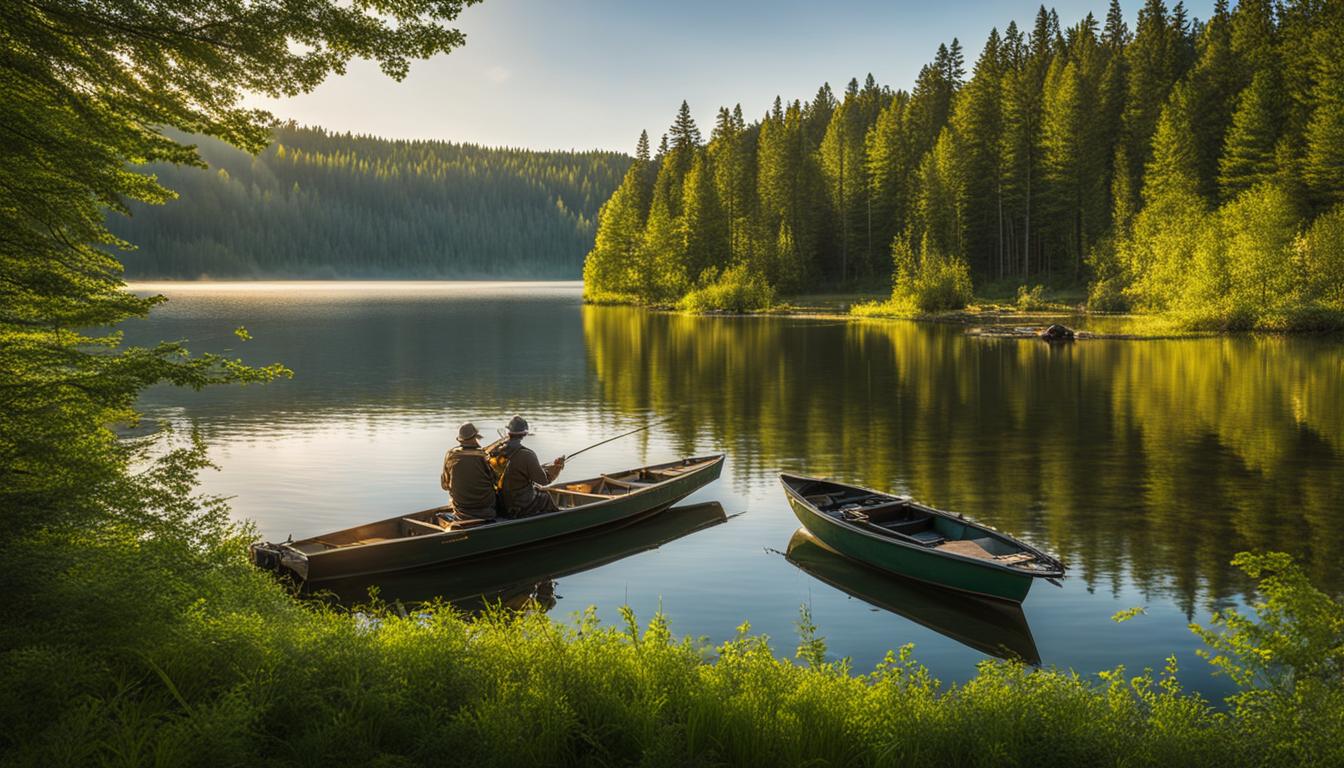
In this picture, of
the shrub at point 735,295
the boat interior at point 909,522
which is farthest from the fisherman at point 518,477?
the shrub at point 735,295

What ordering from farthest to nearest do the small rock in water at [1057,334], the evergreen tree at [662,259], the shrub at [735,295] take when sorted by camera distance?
the evergreen tree at [662,259], the shrub at [735,295], the small rock in water at [1057,334]

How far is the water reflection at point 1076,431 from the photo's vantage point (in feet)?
59.1

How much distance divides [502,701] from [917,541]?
31.4 feet

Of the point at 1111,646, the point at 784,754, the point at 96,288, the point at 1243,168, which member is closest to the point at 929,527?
the point at 1111,646

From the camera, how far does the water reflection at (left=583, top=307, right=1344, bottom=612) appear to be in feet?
59.1

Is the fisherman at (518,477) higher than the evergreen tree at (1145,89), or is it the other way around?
the evergreen tree at (1145,89)

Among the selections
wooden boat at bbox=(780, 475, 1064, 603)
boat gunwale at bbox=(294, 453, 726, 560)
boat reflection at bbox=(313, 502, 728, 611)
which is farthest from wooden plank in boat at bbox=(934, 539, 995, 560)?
boat gunwale at bbox=(294, 453, 726, 560)

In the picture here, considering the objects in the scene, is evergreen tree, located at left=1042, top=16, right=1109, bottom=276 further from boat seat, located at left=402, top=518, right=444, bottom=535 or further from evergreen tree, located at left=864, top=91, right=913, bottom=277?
boat seat, located at left=402, top=518, right=444, bottom=535

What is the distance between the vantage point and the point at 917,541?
15.6 m

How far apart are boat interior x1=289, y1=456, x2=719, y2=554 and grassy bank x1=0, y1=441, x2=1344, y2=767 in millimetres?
6893

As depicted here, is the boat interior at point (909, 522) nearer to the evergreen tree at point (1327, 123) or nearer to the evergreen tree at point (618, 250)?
the evergreen tree at point (1327, 123)

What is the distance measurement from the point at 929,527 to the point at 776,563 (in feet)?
9.33

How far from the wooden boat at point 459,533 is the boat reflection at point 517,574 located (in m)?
0.24

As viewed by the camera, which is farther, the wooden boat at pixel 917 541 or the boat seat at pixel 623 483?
the boat seat at pixel 623 483
